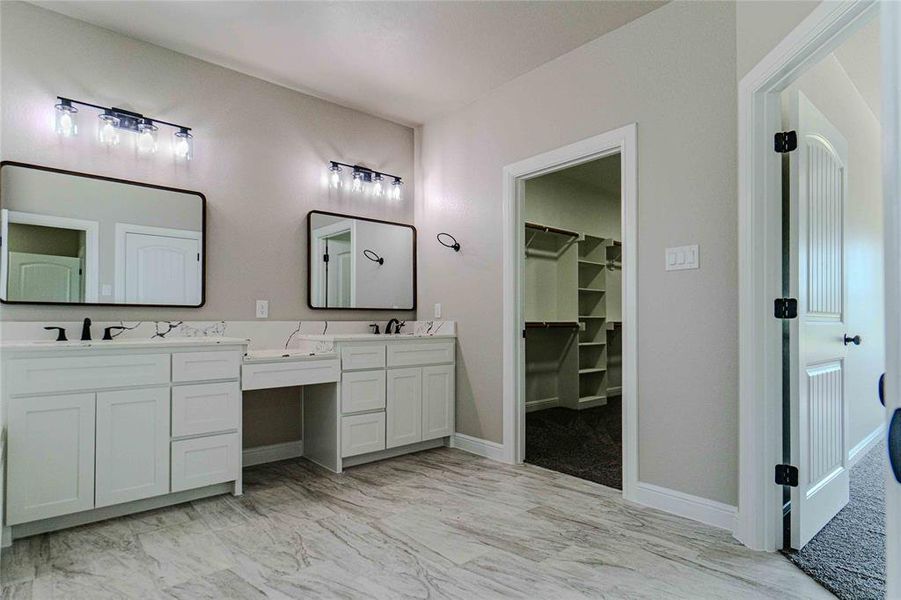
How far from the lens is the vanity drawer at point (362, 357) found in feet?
10.9

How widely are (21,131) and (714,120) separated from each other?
357 centimetres

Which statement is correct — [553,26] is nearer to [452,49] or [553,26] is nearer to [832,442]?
[452,49]

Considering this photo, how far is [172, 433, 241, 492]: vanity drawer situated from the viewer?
2639 mm

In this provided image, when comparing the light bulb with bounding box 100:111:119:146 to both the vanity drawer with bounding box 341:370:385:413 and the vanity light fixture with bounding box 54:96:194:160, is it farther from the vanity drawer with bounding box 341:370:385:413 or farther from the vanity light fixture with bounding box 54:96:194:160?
the vanity drawer with bounding box 341:370:385:413

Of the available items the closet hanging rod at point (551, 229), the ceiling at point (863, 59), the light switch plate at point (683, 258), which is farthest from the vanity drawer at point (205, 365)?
the ceiling at point (863, 59)

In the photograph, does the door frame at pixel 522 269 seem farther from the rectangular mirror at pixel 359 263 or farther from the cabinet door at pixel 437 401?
the rectangular mirror at pixel 359 263

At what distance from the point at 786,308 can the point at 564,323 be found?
3.05 meters

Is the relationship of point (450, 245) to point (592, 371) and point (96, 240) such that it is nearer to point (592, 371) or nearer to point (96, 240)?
point (96, 240)

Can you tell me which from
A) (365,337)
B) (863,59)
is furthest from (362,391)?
(863,59)

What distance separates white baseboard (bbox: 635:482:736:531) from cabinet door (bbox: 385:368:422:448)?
1.60 metres

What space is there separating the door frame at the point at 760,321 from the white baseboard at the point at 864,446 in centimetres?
153

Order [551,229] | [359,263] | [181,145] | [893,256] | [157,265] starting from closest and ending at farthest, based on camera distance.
Answer: [893,256]
[157,265]
[181,145]
[359,263]
[551,229]

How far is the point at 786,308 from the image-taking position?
6.98 feet

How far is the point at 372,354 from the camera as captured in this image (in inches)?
136
